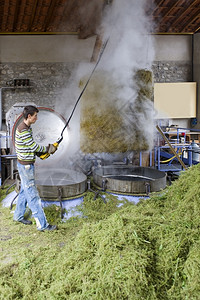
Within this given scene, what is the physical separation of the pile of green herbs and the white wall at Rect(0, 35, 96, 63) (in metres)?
7.73

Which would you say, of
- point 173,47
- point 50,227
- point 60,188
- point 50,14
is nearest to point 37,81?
point 50,14

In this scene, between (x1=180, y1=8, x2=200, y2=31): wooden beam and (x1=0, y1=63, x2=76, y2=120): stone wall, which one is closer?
(x1=0, y1=63, x2=76, y2=120): stone wall

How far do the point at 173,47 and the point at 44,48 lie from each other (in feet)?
14.9

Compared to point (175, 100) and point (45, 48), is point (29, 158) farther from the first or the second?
point (175, 100)

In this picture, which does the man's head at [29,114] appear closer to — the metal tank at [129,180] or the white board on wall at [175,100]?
the metal tank at [129,180]

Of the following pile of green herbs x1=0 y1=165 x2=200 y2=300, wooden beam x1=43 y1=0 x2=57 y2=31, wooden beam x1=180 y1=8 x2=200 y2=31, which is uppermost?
wooden beam x1=180 y1=8 x2=200 y2=31

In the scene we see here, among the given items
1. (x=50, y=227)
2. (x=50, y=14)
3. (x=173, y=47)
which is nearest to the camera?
(x=50, y=227)

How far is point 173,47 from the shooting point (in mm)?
11109

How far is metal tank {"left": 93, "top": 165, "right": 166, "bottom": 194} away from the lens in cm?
493

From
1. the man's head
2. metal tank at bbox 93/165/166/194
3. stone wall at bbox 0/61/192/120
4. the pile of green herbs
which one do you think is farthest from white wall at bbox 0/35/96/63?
the pile of green herbs

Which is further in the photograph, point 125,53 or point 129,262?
point 125,53

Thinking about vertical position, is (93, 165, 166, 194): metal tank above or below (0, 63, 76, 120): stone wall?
below

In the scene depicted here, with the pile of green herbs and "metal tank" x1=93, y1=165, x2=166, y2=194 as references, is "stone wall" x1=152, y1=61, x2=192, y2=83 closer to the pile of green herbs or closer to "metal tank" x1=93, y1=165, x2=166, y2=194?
"metal tank" x1=93, y1=165, x2=166, y2=194

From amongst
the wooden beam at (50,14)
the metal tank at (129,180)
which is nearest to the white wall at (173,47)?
the wooden beam at (50,14)
